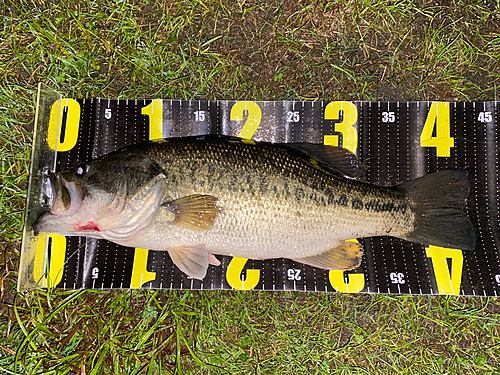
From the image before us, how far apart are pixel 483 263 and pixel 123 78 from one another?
3.70m

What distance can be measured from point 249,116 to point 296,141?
0.49 meters

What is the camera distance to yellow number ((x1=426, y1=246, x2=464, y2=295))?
3131 mm

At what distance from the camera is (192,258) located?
2834mm

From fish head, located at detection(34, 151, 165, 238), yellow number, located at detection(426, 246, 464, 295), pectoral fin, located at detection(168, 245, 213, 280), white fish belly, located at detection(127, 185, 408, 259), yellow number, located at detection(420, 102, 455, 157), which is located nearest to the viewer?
fish head, located at detection(34, 151, 165, 238)

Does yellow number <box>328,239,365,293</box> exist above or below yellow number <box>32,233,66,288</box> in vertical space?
below

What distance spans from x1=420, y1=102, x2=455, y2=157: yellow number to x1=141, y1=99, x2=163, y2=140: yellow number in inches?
95.2

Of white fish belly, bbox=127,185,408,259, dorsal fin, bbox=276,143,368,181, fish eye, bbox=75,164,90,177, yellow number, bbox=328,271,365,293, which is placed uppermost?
dorsal fin, bbox=276,143,368,181

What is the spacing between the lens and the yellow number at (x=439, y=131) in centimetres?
329

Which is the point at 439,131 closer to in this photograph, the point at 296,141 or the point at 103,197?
the point at 296,141

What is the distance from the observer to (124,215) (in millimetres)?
2607

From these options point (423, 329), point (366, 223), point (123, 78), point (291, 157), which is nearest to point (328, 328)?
point (423, 329)

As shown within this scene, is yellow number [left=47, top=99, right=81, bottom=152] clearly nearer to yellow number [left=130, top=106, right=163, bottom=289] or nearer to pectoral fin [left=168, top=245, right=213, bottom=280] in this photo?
yellow number [left=130, top=106, right=163, bottom=289]

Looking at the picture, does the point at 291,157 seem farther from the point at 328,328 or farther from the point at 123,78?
the point at 123,78

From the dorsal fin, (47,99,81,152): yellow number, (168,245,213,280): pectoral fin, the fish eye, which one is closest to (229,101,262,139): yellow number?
the dorsal fin
